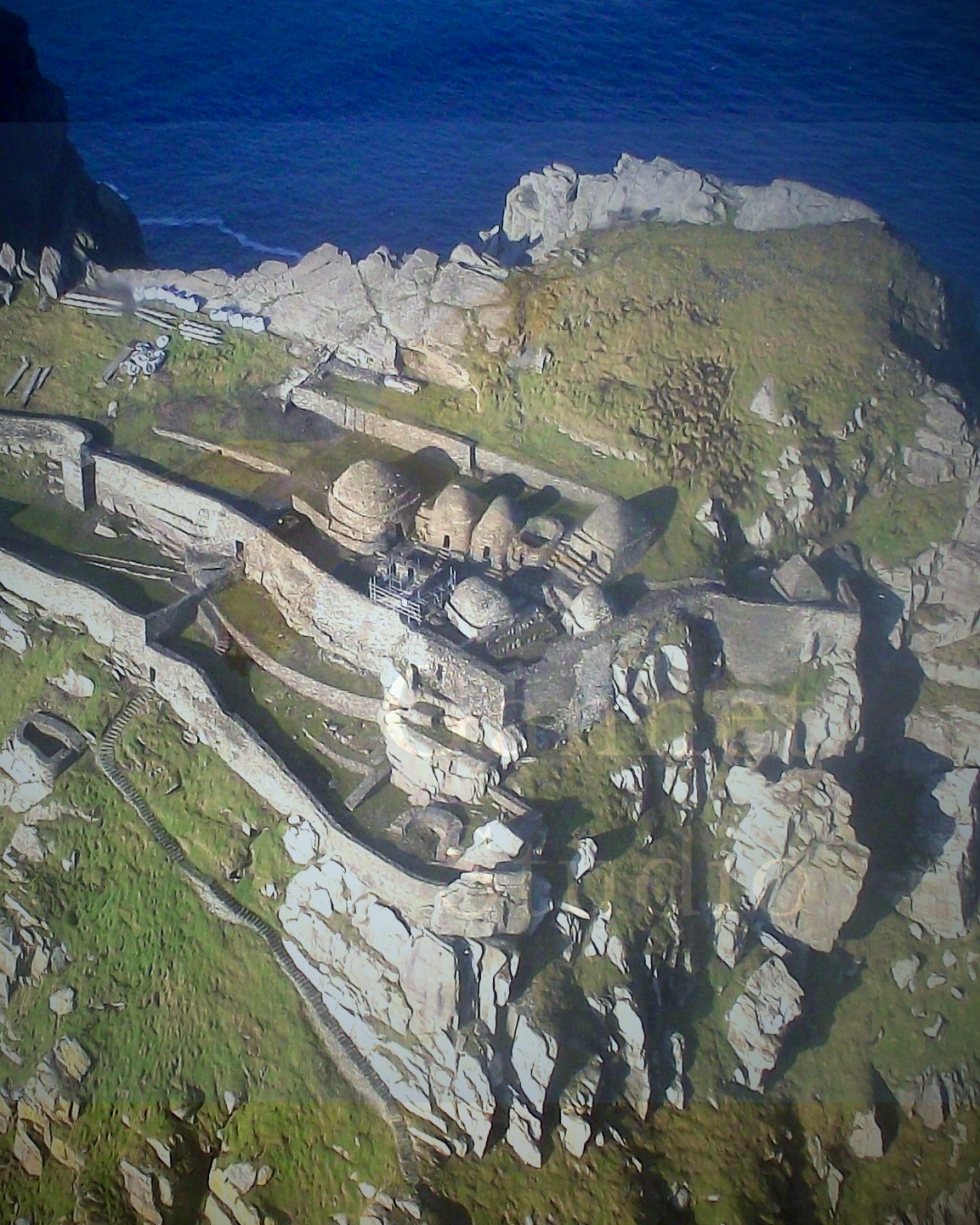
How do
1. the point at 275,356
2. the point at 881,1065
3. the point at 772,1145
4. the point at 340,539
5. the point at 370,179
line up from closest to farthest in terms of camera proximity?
1. the point at 772,1145
2. the point at 881,1065
3. the point at 340,539
4. the point at 275,356
5. the point at 370,179

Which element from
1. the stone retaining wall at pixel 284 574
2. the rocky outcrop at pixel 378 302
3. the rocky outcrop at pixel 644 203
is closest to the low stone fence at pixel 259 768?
the stone retaining wall at pixel 284 574

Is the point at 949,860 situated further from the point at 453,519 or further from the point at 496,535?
the point at 453,519

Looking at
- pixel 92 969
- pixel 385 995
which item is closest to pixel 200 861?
pixel 92 969

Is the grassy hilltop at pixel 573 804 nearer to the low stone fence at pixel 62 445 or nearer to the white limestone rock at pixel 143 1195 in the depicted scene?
the white limestone rock at pixel 143 1195

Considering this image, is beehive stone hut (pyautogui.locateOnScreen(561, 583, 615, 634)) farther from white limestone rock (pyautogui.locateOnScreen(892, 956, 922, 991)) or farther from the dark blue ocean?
the dark blue ocean

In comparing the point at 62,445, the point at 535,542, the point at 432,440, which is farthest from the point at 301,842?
the point at 62,445

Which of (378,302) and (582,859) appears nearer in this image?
(582,859)

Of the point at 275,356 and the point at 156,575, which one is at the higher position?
the point at 275,356

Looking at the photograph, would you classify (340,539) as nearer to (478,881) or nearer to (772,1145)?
(478,881)
